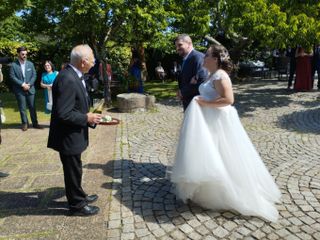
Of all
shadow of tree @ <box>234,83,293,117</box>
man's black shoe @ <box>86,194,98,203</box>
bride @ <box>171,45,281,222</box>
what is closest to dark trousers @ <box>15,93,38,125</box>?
man's black shoe @ <box>86,194,98,203</box>

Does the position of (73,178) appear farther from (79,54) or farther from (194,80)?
(194,80)

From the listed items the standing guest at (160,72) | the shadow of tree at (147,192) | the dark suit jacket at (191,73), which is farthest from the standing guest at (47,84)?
the standing guest at (160,72)

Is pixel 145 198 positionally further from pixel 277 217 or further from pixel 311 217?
pixel 311 217

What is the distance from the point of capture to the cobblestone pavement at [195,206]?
12.5 feet

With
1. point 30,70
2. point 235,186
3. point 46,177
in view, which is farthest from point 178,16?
point 235,186

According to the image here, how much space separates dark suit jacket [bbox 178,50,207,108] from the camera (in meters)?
4.93

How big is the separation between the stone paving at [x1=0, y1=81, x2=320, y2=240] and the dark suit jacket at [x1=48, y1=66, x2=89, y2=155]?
3.04 ft

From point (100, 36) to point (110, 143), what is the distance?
6.34 meters

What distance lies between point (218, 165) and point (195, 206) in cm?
68

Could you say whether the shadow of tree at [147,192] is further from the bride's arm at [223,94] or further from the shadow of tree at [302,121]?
the shadow of tree at [302,121]

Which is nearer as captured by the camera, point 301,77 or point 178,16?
point 178,16

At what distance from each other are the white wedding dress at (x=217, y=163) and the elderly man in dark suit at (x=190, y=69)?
0.71m

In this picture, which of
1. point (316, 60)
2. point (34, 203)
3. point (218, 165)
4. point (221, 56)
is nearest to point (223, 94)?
point (221, 56)

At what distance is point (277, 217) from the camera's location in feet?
13.0
